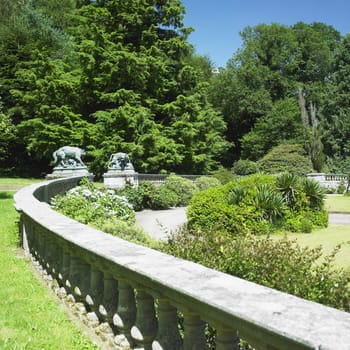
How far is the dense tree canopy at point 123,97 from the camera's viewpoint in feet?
96.4

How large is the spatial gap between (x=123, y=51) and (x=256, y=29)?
28.0 meters

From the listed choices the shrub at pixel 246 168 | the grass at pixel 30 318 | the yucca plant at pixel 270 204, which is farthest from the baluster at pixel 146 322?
the shrub at pixel 246 168

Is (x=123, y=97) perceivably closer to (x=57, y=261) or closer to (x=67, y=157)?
(x=67, y=157)

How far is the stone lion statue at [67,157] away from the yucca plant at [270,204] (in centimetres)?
760

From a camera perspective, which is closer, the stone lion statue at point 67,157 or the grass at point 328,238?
the grass at point 328,238

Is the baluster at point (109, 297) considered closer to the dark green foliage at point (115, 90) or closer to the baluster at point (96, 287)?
the baluster at point (96, 287)

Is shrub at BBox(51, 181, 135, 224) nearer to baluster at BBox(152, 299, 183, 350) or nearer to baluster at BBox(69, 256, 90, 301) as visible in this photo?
baluster at BBox(69, 256, 90, 301)

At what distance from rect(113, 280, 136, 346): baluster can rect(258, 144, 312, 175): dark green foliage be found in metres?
30.1

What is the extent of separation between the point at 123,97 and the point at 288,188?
18043 millimetres

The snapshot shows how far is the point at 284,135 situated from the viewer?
41.6m

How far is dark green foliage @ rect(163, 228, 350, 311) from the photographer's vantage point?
380 centimetres

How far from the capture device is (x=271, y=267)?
14.8 feet

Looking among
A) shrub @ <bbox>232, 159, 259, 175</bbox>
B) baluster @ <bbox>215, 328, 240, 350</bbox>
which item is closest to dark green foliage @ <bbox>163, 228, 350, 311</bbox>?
baluster @ <bbox>215, 328, 240, 350</bbox>

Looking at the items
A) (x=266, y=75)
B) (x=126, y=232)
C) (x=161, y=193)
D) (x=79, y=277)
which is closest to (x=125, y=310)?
(x=79, y=277)
